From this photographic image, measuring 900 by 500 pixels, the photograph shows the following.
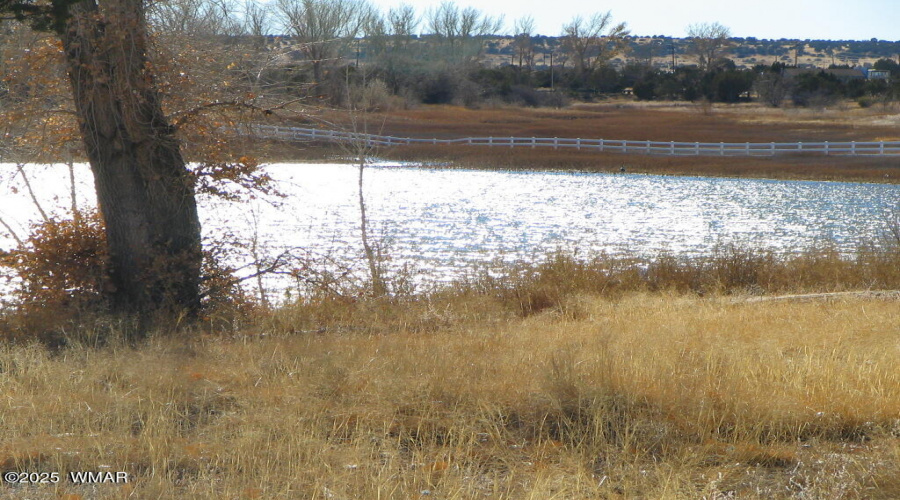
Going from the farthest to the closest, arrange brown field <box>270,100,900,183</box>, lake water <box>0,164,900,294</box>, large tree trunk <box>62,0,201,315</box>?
1. brown field <box>270,100,900,183</box>
2. lake water <box>0,164,900,294</box>
3. large tree trunk <box>62,0,201,315</box>

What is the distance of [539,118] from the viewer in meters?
68.9

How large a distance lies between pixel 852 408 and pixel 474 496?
2692mm

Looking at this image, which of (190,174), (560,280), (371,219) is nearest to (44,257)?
(190,174)

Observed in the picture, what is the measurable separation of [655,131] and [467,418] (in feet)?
184

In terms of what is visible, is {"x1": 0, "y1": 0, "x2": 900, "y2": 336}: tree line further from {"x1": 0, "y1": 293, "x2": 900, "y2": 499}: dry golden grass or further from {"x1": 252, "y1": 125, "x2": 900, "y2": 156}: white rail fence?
{"x1": 252, "y1": 125, "x2": 900, "y2": 156}: white rail fence

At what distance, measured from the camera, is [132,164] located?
10641 mm

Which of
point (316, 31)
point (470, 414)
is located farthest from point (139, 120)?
point (316, 31)

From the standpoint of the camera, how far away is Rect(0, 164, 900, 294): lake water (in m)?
20.6

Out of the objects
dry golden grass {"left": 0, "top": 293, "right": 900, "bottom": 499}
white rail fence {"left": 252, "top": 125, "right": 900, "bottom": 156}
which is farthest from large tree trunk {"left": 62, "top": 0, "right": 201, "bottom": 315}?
white rail fence {"left": 252, "top": 125, "right": 900, "bottom": 156}

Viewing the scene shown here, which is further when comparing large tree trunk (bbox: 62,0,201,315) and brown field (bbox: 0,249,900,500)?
large tree trunk (bbox: 62,0,201,315)

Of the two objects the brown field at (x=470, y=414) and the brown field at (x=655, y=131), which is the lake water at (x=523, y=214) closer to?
the brown field at (x=655, y=131)

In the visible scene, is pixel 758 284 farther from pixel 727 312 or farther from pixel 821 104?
pixel 821 104

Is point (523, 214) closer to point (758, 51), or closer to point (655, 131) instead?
point (655, 131)

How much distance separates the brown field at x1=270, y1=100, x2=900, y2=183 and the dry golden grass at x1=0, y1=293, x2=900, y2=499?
86.4ft
